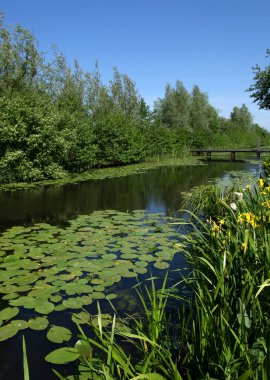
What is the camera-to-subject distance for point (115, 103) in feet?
127

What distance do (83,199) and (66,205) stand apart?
1193mm

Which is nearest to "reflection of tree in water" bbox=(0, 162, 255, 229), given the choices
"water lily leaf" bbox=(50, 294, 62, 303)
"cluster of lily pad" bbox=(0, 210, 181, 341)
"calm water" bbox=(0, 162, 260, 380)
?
"calm water" bbox=(0, 162, 260, 380)

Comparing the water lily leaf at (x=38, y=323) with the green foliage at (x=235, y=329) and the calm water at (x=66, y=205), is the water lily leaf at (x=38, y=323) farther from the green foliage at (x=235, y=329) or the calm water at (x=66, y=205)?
the green foliage at (x=235, y=329)

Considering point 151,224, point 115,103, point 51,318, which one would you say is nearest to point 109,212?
point 151,224

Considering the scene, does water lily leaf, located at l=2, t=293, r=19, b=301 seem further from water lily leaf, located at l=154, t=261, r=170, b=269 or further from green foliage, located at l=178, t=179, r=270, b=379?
green foliage, located at l=178, t=179, r=270, b=379

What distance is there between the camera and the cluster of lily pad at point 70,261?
4180 mm

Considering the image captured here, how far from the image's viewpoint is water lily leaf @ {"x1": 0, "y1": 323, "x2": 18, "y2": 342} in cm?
349

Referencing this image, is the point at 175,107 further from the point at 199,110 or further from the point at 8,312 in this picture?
the point at 8,312

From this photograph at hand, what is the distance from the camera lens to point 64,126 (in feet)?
62.9

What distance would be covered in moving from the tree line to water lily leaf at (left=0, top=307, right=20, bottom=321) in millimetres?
12049

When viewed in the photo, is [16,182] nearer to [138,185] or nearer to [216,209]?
[138,185]

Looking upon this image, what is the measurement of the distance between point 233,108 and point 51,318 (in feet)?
283

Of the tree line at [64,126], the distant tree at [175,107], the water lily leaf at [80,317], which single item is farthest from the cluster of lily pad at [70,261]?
the distant tree at [175,107]

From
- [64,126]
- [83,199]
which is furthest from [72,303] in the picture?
[64,126]
